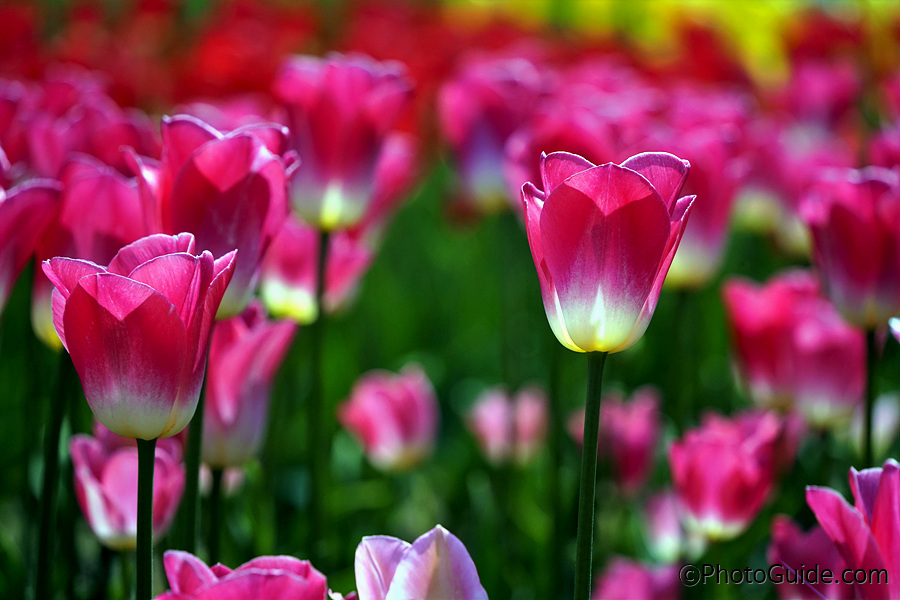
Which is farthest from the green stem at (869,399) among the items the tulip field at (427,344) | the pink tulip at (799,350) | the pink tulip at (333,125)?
the pink tulip at (333,125)

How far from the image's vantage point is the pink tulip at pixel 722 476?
988mm

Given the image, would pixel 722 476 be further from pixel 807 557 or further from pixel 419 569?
pixel 419 569

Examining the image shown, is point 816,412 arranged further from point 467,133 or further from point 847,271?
point 467,133

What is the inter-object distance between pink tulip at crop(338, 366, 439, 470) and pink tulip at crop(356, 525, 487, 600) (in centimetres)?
88

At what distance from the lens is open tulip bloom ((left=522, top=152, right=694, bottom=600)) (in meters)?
0.57

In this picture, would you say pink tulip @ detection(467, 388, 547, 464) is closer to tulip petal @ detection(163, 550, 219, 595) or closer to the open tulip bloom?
the open tulip bloom

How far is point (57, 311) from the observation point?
1.94 feet

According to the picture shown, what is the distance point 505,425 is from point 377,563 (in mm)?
981

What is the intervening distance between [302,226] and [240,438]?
455 mm

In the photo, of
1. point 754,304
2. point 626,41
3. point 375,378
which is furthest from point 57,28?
point 754,304

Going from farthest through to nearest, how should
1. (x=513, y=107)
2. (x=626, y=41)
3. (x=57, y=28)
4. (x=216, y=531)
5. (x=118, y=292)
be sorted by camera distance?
(x=626, y=41), (x=57, y=28), (x=513, y=107), (x=216, y=531), (x=118, y=292)

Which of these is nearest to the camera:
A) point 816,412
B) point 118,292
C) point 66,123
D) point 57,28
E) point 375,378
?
point 118,292

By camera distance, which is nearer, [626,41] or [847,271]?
[847,271]

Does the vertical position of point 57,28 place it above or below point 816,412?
above
